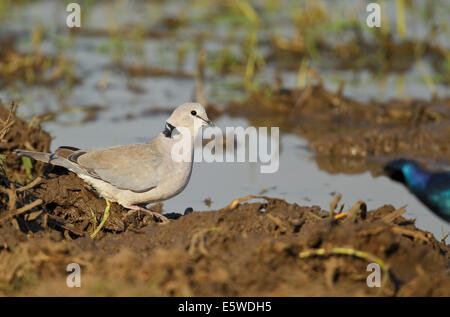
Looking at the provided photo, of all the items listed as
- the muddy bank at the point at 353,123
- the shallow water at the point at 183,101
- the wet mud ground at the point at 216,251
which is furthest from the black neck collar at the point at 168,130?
the muddy bank at the point at 353,123

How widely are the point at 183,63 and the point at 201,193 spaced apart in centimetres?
545

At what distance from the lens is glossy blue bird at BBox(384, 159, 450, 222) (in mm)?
6887

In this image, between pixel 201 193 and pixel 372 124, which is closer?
pixel 201 193

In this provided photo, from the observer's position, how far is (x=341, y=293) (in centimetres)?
422

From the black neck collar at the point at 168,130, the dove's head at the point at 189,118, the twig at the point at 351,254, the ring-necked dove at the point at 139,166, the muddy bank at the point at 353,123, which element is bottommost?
the twig at the point at 351,254

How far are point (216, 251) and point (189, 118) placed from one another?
1.53 metres

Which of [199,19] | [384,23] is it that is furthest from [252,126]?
[199,19]

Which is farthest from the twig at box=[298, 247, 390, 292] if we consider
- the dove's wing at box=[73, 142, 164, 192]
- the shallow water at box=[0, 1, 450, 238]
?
the shallow water at box=[0, 1, 450, 238]

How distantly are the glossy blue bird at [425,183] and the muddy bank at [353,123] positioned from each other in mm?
567

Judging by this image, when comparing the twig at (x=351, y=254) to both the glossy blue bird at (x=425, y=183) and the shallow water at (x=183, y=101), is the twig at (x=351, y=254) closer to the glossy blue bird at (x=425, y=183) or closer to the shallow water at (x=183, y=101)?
the shallow water at (x=183, y=101)

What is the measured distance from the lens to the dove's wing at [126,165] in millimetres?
5531

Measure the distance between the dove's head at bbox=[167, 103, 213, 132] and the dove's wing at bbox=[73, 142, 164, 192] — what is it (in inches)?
9.2

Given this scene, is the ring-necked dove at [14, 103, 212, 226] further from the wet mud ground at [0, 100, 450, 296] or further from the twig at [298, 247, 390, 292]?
the twig at [298, 247, 390, 292]
